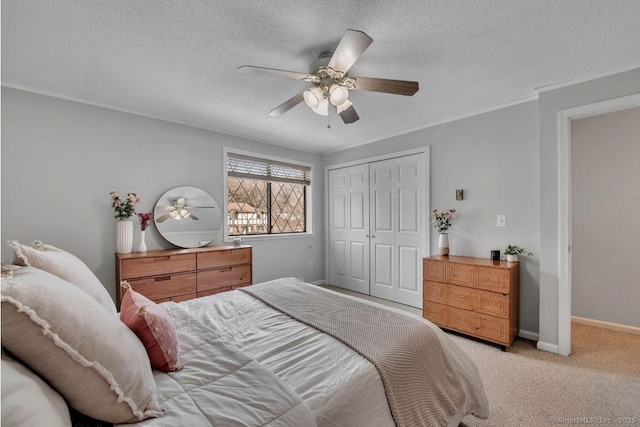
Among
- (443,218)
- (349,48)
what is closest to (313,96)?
(349,48)

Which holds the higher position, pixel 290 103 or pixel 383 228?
pixel 290 103

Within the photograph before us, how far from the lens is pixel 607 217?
2939 millimetres

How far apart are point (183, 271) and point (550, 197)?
11.8 ft

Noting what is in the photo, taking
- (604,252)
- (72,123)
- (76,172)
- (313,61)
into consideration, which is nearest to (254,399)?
(313,61)

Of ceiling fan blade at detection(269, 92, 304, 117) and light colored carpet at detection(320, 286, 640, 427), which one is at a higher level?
ceiling fan blade at detection(269, 92, 304, 117)

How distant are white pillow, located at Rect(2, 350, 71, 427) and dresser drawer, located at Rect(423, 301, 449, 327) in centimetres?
294

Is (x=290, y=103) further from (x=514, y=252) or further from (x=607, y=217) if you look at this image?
(x=607, y=217)

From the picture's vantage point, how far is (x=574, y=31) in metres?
1.69

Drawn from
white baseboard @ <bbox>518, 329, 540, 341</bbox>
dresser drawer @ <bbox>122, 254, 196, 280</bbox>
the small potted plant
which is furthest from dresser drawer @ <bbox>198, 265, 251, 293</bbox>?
white baseboard @ <bbox>518, 329, 540, 341</bbox>

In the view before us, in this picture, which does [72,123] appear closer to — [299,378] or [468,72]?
[299,378]

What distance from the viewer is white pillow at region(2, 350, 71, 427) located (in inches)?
21.8

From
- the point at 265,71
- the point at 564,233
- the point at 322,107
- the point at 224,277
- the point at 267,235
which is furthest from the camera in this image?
the point at 267,235

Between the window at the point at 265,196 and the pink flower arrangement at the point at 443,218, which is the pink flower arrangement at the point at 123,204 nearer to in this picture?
the window at the point at 265,196

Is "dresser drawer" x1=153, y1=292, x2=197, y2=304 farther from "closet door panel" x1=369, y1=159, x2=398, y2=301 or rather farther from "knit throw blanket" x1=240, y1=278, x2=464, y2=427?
"closet door panel" x1=369, y1=159, x2=398, y2=301
